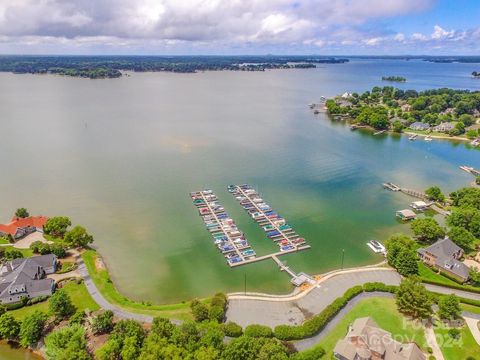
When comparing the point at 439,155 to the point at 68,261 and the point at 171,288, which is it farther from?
the point at 68,261

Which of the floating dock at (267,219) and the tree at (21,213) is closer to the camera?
the floating dock at (267,219)

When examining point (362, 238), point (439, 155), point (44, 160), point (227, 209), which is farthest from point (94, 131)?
point (439, 155)

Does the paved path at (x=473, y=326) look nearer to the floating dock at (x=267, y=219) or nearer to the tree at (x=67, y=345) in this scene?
the floating dock at (x=267, y=219)

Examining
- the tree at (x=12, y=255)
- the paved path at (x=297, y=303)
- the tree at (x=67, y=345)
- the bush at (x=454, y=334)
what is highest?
the tree at (x=67, y=345)

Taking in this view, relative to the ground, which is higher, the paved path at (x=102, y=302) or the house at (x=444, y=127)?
the paved path at (x=102, y=302)

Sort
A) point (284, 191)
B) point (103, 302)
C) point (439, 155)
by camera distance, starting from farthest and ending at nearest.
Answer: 1. point (439, 155)
2. point (284, 191)
3. point (103, 302)

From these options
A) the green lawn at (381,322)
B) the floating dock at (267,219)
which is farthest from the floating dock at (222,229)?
the green lawn at (381,322)

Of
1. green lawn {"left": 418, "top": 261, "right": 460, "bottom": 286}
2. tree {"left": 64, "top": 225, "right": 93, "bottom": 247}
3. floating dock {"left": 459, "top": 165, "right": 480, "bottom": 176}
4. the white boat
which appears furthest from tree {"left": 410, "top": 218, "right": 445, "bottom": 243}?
tree {"left": 64, "top": 225, "right": 93, "bottom": 247}
